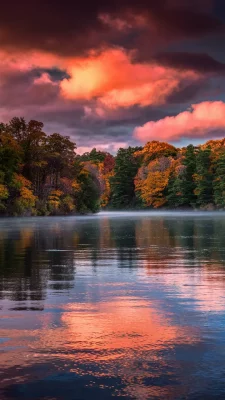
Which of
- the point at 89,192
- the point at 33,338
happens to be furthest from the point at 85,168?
the point at 33,338

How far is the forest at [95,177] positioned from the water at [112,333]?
197 ft

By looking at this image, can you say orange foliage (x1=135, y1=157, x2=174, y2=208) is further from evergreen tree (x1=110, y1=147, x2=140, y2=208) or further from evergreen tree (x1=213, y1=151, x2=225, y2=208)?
evergreen tree (x1=213, y1=151, x2=225, y2=208)

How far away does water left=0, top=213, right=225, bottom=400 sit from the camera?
5.52 meters

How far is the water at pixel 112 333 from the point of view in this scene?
552 cm

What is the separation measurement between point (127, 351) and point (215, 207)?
115846 mm

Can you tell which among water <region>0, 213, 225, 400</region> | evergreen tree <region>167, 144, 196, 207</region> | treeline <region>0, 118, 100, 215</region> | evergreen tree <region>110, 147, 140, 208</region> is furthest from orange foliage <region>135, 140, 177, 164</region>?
water <region>0, 213, 225, 400</region>

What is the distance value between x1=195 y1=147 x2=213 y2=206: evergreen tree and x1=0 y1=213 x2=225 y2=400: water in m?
106

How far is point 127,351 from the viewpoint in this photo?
662cm

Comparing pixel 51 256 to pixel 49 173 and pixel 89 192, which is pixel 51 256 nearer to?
pixel 49 173

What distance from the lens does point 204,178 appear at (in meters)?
121

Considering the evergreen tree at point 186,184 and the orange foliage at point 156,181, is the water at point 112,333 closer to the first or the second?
the evergreen tree at point 186,184

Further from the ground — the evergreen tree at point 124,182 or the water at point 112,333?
the evergreen tree at point 124,182

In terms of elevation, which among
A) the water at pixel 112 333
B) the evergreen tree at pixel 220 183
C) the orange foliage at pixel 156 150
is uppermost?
the orange foliage at pixel 156 150

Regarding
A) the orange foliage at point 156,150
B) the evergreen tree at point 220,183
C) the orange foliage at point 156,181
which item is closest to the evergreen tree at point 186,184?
the orange foliage at point 156,181
